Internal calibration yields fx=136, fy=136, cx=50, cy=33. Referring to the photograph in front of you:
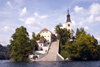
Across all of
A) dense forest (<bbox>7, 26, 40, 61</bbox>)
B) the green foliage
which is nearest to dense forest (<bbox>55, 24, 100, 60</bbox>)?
the green foliage

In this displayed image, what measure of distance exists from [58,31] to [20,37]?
2046 cm

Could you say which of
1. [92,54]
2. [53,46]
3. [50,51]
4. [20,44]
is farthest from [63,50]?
[20,44]

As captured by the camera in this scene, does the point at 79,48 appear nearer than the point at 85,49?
Yes

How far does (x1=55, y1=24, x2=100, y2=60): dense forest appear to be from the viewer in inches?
2042

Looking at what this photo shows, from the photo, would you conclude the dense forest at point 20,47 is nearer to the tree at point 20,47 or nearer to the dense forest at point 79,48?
the tree at point 20,47

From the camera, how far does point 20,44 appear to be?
51719 mm

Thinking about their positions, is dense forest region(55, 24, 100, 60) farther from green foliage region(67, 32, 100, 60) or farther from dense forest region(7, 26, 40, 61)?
dense forest region(7, 26, 40, 61)

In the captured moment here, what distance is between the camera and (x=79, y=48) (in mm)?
51406

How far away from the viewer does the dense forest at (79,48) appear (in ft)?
170

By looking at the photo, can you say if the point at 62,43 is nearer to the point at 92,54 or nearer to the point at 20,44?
the point at 92,54

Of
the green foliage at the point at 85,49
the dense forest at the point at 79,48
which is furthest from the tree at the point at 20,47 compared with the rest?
the green foliage at the point at 85,49

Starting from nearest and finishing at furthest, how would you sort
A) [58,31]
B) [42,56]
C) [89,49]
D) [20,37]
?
[42,56] → [20,37] → [89,49] → [58,31]

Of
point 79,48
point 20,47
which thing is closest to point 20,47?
point 20,47

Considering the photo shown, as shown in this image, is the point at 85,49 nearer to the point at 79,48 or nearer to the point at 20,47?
the point at 79,48
